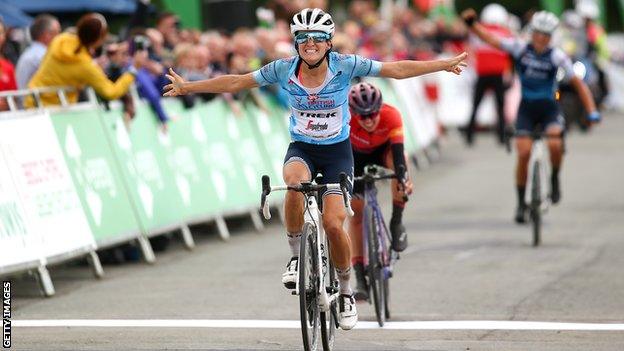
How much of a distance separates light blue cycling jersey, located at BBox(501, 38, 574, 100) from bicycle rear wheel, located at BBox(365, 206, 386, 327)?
5850 millimetres

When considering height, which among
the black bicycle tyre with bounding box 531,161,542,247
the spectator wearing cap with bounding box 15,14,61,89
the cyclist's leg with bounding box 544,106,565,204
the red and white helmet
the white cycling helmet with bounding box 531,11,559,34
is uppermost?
the spectator wearing cap with bounding box 15,14,61,89

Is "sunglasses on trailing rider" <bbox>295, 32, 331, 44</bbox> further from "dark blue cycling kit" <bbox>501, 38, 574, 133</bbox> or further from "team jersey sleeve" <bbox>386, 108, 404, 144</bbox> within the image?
"dark blue cycling kit" <bbox>501, 38, 574, 133</bbox>

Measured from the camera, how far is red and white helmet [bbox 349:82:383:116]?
11.4 metres

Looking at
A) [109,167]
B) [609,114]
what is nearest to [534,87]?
[109,167]

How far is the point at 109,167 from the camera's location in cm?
1491

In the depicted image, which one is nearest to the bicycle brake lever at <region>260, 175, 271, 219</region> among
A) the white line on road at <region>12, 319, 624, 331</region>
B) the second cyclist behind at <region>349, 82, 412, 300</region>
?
the white line on road at <region>12, 319, 624, 331</region>

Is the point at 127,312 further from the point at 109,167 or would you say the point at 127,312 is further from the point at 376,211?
the point at 109,167

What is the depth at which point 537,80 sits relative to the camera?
1708 cm

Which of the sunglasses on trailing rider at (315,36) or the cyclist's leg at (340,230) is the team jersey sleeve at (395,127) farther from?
the sunglasses on trailing rider at (315,36)

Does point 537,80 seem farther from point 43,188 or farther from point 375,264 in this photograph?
point 375,264

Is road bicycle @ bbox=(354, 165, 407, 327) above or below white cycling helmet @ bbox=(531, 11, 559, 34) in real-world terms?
below

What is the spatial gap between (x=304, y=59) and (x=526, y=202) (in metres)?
7.78

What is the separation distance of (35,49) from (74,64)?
727 millimetres

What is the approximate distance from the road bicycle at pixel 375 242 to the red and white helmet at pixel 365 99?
465 millimetres
